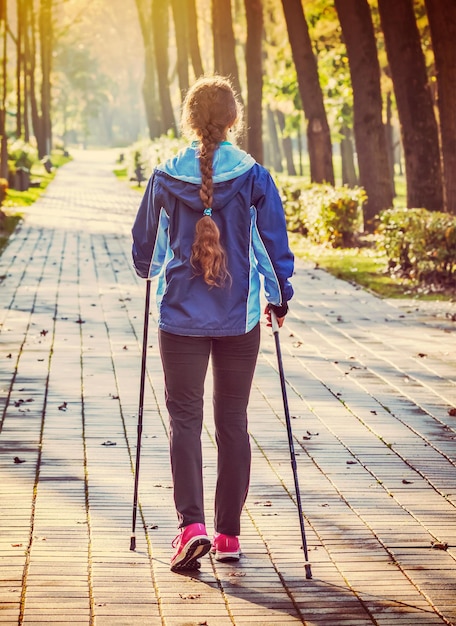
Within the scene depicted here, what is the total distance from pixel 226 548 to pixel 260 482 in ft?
4.15

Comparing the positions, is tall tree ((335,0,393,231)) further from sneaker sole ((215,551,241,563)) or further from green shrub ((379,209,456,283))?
sneaker sole ((215,551,241,563))

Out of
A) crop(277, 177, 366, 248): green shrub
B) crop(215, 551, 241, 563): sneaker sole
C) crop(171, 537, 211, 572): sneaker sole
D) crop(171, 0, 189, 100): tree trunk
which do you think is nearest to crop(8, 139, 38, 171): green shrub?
crop(171, 0, 189, 100): tree trunk

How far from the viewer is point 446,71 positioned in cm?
1741

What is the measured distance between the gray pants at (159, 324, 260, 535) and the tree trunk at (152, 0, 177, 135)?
133 ft

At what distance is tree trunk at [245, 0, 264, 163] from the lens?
28266 mm

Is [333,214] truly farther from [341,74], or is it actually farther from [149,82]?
[149,82]

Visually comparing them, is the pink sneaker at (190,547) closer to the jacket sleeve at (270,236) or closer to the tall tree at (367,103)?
the jacket sleeve at (270,236)

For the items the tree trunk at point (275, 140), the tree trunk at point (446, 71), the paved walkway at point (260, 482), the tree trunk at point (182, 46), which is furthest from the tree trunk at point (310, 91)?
the tree trunk at point (275, 140)

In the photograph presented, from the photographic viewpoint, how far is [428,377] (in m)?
9.18

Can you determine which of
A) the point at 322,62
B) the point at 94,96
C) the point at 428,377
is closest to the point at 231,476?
the point at 428,377

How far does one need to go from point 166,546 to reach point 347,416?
2.94 metres

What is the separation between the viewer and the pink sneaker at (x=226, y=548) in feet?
15.9

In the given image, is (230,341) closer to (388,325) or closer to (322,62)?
(388,325)

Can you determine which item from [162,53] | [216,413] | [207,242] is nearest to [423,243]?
[216,413]
